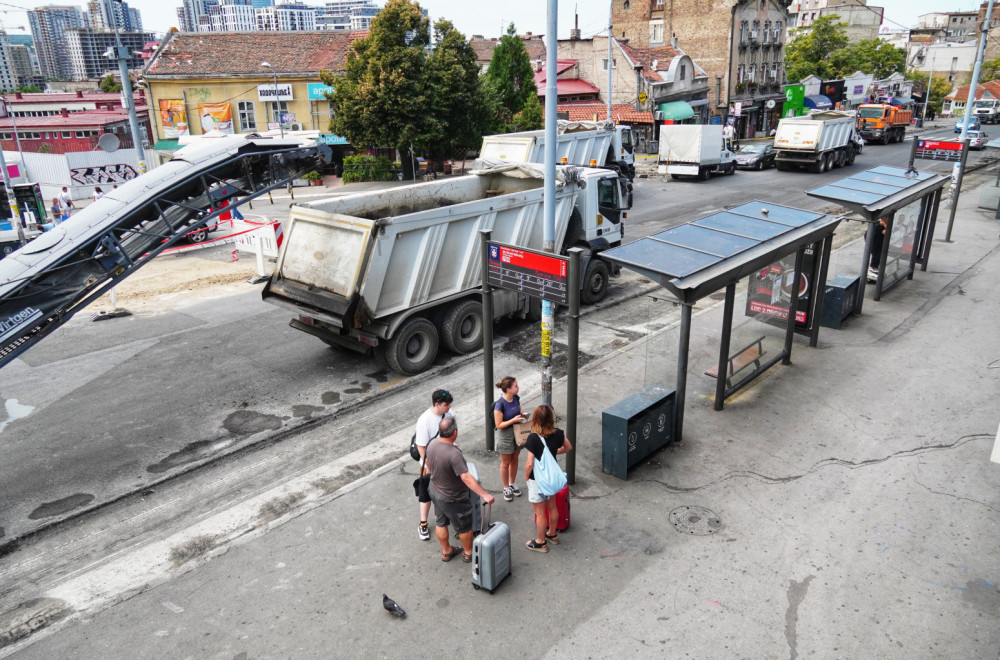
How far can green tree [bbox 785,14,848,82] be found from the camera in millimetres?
65000

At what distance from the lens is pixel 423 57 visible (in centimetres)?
3153

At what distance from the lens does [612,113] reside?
1741 inches

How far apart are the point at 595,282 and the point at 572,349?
7228 mm

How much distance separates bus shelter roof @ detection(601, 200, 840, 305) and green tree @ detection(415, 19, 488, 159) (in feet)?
76.0

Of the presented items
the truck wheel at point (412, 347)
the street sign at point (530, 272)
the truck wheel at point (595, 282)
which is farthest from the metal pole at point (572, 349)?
the truck wheel at point (595, 282)

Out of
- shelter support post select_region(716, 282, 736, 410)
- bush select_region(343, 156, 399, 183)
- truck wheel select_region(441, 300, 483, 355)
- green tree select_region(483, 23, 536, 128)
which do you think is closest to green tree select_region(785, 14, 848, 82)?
green tree select_region(483, 23, 536, 128)

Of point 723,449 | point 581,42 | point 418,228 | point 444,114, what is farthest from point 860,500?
point 581,42

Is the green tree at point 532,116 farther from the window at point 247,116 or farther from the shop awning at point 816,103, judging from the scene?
the shop awning at point 816,103

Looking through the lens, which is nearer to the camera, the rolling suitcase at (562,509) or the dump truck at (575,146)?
the rolling suitcase at (562,509)

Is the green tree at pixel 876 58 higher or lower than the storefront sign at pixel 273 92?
higher

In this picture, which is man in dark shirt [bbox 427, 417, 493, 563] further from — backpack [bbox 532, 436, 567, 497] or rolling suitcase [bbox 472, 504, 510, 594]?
backpack [bbox 532, 436, 567, 497]

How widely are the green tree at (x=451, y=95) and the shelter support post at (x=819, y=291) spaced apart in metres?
23.0

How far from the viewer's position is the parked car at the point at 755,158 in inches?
1399

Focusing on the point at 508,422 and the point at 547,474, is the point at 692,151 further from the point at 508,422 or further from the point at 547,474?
the point at 547,474
